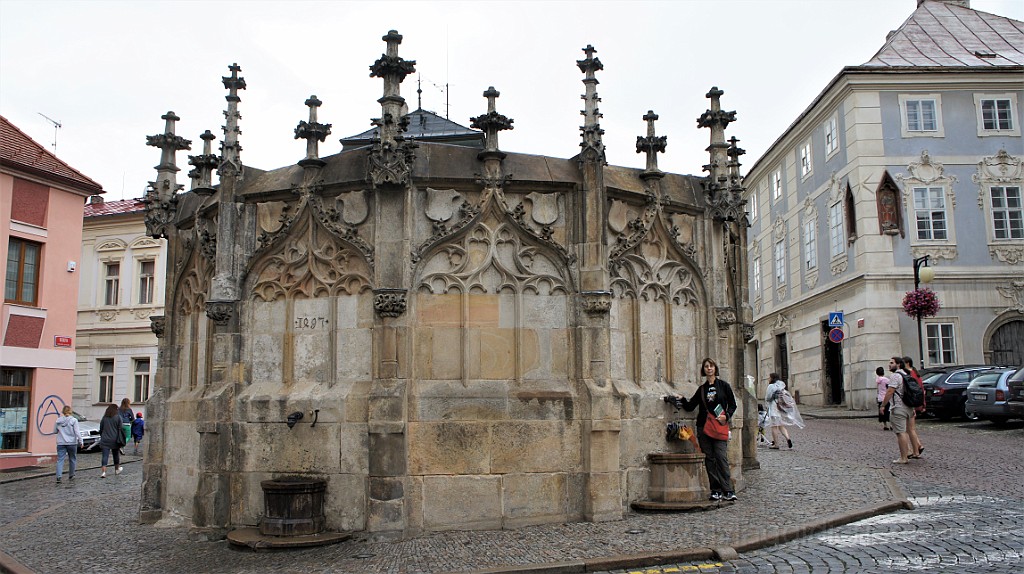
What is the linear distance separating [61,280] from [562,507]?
71.7ft

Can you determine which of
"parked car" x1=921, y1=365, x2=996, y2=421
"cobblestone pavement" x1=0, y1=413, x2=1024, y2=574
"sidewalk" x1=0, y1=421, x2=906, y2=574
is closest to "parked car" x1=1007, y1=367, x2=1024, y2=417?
"parked car" x1=921, y1=365, x2=996, y2=421

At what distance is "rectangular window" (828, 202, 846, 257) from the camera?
35188 mm

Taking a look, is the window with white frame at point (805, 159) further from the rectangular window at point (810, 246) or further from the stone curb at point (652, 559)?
the stone curb at point (652, 559)

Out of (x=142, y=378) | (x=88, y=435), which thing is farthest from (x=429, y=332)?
(x=142, y=378)

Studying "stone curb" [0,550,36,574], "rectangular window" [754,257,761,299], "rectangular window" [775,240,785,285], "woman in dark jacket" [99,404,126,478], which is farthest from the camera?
"rectangular window" [754,257,761,299]

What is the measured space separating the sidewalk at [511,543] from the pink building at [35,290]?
1381 centimetres

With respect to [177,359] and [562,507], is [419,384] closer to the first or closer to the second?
[562,507]

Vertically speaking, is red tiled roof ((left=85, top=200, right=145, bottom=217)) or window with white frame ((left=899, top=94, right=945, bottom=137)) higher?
window with white frame ((left=899, top=94, right=945, bottom=137))

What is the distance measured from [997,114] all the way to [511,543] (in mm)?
31665

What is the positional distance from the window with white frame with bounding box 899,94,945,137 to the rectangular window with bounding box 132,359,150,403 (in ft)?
104

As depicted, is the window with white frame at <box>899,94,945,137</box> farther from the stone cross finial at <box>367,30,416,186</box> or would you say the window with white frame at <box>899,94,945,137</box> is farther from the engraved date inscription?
the engraved date inscription

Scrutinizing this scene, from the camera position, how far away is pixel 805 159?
3994cm

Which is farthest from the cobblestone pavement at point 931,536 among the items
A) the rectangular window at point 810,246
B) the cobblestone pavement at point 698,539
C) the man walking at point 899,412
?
the rectangular window at point 810,246

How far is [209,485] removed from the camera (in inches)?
426
